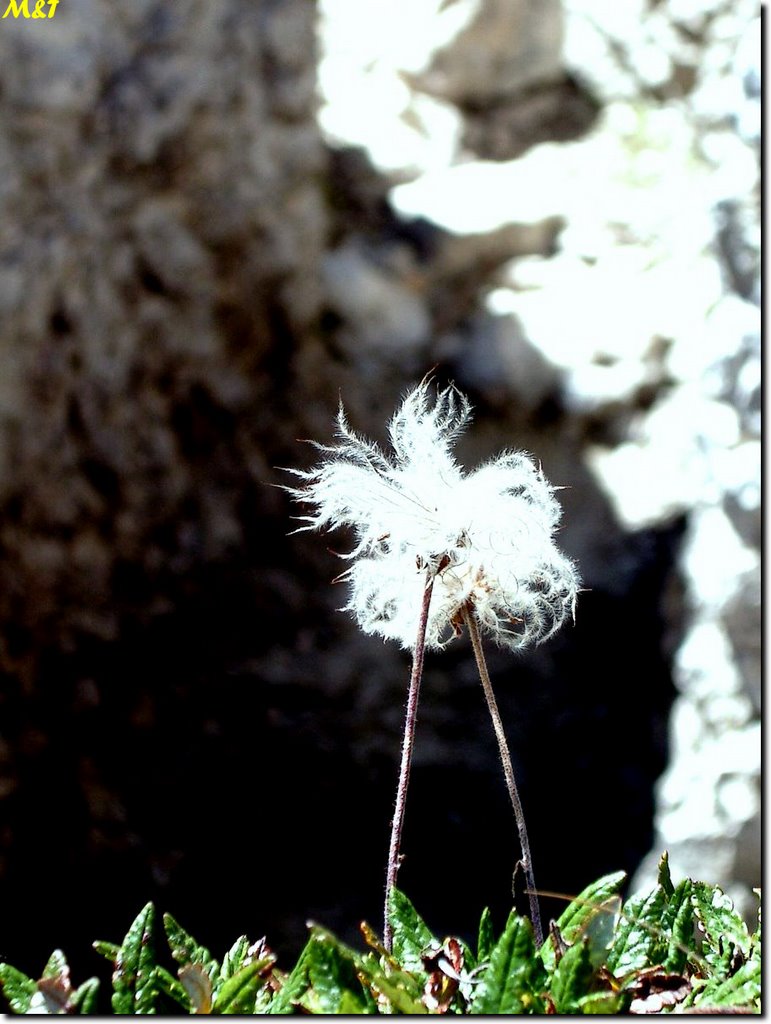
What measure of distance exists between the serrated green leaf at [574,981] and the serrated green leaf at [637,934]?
0.22 ft

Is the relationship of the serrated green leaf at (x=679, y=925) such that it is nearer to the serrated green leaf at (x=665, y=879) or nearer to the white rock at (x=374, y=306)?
the serrated green leaf at (x=665, y=879)

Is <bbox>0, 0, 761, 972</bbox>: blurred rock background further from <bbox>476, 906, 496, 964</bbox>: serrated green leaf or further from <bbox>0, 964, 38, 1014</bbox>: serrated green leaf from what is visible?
<bbox>0, 964, 38, 1014</bbox>: serrated green leaf

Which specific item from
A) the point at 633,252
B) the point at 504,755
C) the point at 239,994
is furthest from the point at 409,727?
the point at 633,252

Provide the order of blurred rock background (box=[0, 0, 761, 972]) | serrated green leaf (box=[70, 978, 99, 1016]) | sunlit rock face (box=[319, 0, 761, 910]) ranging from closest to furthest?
serrated green leaf (box=[70, 978, 99, 1016]) → sunlit rock face (box=[319, 0, 761, 910]) → blurred rock background (box=[0, 0, 761, 972])

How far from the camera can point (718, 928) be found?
2.11 ft

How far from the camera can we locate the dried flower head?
1.89ft

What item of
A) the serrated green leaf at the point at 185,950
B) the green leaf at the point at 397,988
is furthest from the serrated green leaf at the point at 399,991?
the serrated green leaf at the point at 185,950

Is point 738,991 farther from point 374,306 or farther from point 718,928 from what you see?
point 374,306

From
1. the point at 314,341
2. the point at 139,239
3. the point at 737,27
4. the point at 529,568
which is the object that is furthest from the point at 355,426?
the point at 529,568

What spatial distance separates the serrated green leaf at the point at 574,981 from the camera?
0.51 meters

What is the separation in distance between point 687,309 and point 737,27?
1.45ft

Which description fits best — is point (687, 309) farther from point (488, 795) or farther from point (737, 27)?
point (488, 795)

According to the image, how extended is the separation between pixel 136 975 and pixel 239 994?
0.06 m

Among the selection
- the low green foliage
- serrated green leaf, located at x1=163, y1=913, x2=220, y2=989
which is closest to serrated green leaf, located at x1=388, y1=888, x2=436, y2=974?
the low green foliage
